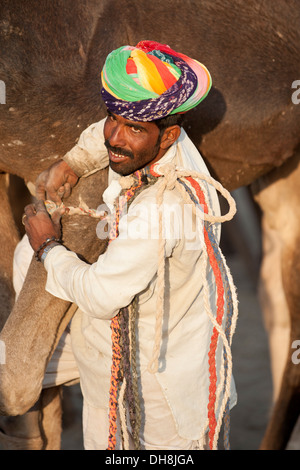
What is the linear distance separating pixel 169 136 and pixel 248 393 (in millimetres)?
2425

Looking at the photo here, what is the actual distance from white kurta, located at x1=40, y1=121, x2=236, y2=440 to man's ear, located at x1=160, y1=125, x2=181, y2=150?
40mm

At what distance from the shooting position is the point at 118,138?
5.65ft

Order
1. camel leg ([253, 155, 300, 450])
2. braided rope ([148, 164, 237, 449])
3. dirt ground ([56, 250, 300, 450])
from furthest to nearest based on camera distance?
dirt ground ([56, 250, 300, 450])
camel leg ([253, 155, 300, 450])
braided rope ([148, 164, 237, 449])

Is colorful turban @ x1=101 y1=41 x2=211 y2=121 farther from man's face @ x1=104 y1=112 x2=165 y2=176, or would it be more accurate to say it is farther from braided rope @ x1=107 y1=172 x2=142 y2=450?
braided rope @ x1=107 y1=172 x2=142 y2=450

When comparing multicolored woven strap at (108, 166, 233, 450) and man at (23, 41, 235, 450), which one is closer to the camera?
man at (23, 41, 235, 450)

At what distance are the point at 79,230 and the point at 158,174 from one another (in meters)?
0.36

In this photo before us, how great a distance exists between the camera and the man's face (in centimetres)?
172

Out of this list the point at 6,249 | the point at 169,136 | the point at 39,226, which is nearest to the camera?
the point at 169,136

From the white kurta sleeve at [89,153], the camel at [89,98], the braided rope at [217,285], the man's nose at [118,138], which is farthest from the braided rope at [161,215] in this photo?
the camel at [89,98]

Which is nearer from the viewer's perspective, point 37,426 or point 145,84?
point 145,84

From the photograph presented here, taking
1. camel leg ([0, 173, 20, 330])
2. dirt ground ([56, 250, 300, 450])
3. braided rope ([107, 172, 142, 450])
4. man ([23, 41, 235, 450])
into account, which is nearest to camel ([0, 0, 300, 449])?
camel leg ([0, 173, 20, 330])

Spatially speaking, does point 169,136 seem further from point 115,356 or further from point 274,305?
point 274,305

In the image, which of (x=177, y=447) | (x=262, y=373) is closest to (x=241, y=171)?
(x=177, y=447)

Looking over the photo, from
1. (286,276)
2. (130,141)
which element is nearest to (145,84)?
(130,141)
